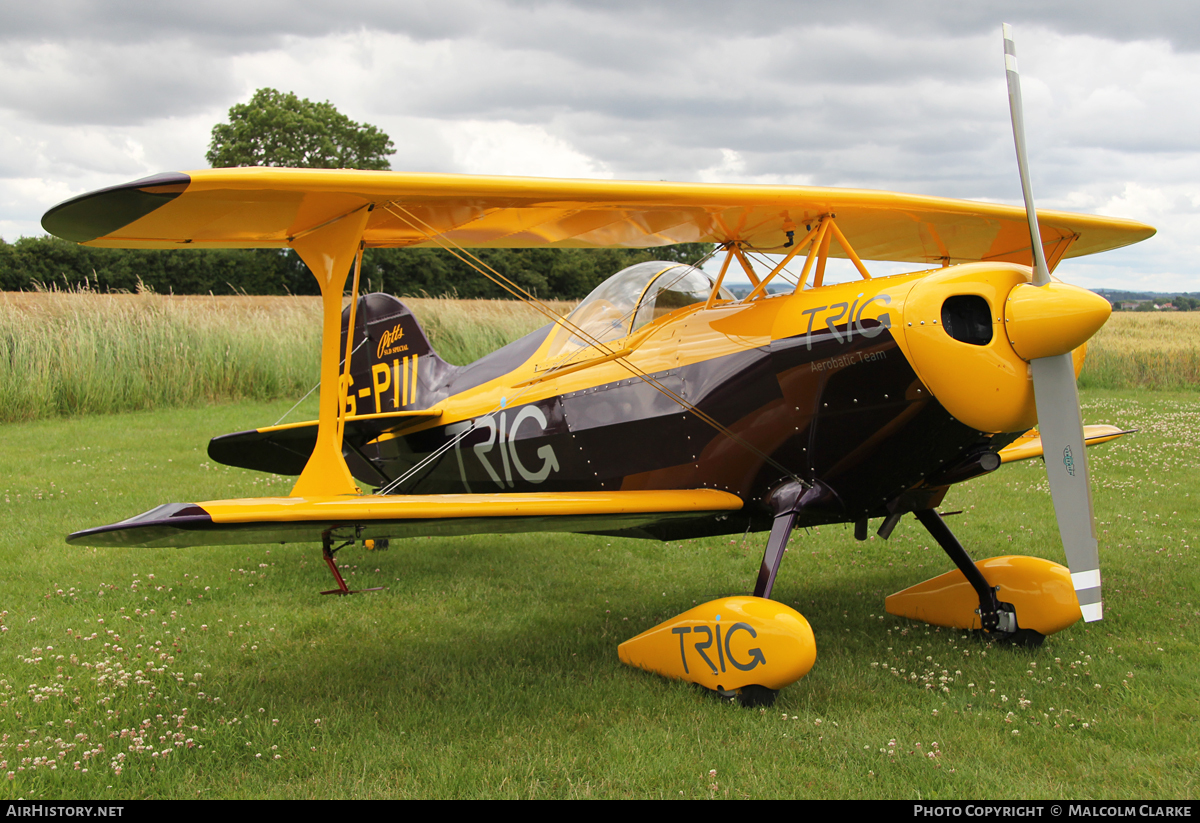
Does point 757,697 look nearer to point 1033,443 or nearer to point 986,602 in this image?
point 986,602

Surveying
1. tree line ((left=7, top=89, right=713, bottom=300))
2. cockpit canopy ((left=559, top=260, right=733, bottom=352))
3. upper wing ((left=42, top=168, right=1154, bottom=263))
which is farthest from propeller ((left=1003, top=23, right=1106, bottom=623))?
tree line ((left=7, top=89, right=713, bottom=300))

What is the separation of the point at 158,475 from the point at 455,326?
10.7 m

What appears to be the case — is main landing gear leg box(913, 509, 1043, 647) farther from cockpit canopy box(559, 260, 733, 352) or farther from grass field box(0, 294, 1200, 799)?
cockpit canopy box(559, 260, 733, 352)

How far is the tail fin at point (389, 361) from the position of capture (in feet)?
Answer: 24.9

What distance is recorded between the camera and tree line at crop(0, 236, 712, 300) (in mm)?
35969

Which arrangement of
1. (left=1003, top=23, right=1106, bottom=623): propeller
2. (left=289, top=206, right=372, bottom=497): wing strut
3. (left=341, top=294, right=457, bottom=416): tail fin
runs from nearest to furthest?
(left=1003, top=23, right=1106, bottom=623): propeller < (left=289, top=206, right=372, bottom=497): wing strut < (left=341, top=294, right=457, bottom=416): tail fin

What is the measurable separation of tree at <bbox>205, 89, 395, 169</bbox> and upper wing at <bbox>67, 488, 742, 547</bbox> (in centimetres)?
4875

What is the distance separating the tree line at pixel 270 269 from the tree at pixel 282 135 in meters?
7.44

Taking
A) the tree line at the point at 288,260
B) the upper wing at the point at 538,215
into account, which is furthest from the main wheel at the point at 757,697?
the tree line at the point at 288,260

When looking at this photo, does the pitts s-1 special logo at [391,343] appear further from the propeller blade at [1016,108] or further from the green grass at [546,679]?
the propeller blade at [1016,108]

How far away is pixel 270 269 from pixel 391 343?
1551 inches

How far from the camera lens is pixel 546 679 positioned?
15.0 ft
